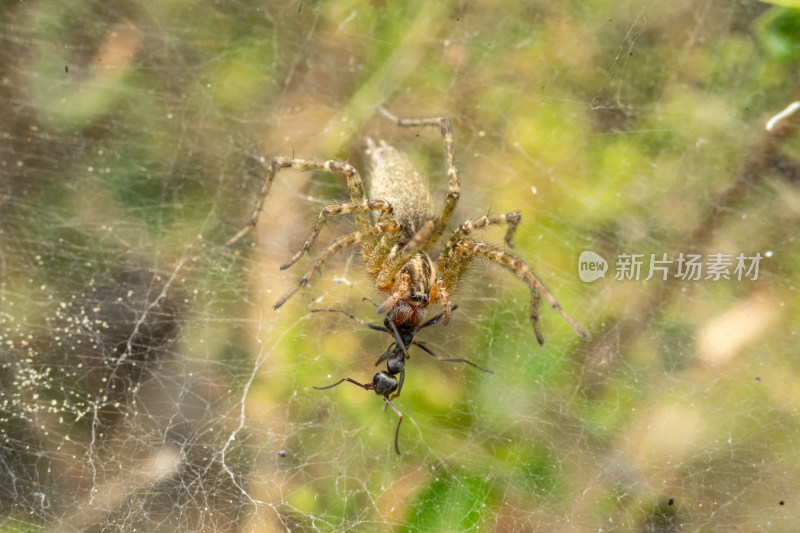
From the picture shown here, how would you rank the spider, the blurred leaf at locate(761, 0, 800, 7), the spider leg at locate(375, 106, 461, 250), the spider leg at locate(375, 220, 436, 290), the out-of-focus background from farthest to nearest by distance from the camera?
1. the blurred leaf at locate(761, 0, 800, 7)
2. the out-of-focus background
3. the spider leg at locate(375, 106, 461, 250)
4. the spider
5. the spider leg at locate(375, 220, 436, 290)

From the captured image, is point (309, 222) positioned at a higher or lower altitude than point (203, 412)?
higher

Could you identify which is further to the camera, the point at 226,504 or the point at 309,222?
the point at 309,222

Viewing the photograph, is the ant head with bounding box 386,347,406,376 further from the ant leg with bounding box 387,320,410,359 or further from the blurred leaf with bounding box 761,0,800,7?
the blurred leaf with bounding box 761,0,800,7

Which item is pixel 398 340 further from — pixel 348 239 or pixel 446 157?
pixel 446 157

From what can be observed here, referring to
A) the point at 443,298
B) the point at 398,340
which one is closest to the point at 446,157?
the point at 443,298

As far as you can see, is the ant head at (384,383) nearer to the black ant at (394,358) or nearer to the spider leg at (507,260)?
the black ant at (394,358)

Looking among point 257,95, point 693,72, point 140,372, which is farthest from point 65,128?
point 693,72

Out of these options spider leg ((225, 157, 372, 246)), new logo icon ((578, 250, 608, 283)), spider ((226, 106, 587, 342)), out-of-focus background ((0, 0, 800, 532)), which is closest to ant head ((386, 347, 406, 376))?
spider ((226, 106, 587, 342))

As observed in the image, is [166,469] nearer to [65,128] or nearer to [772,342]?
[65,128]
